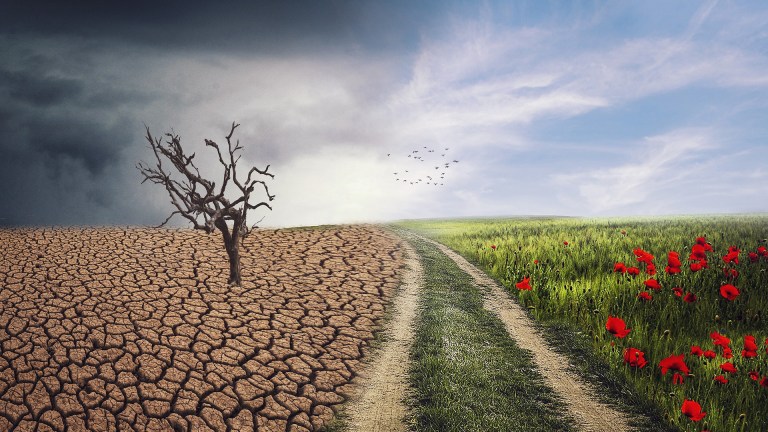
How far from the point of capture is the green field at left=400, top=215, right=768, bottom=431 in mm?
5805

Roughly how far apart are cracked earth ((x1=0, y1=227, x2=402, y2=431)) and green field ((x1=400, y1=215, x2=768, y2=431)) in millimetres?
3349

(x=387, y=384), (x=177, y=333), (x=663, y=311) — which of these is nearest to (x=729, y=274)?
(x=663, y=311)

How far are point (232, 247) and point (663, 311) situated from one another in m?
7.93

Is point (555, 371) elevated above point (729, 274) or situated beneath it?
situated beneath

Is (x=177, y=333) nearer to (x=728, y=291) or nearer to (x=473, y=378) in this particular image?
(x=473, y=378)

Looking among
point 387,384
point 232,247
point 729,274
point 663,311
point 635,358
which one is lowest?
point 387,384

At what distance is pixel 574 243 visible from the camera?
47.8 ft

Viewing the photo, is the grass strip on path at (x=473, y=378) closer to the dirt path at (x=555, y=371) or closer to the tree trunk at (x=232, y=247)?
the dirt path at (x=555, y=371)

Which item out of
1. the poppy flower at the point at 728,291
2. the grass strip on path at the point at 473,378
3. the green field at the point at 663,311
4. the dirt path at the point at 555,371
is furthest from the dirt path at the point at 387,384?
the poppy flower at the point at 728,291

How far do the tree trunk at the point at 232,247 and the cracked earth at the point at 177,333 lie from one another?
22 centimetres

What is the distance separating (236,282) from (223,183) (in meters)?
2.14

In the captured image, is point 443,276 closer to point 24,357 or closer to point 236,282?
point 236,282

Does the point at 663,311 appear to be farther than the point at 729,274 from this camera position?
No

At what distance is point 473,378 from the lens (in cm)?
Answer: 682
